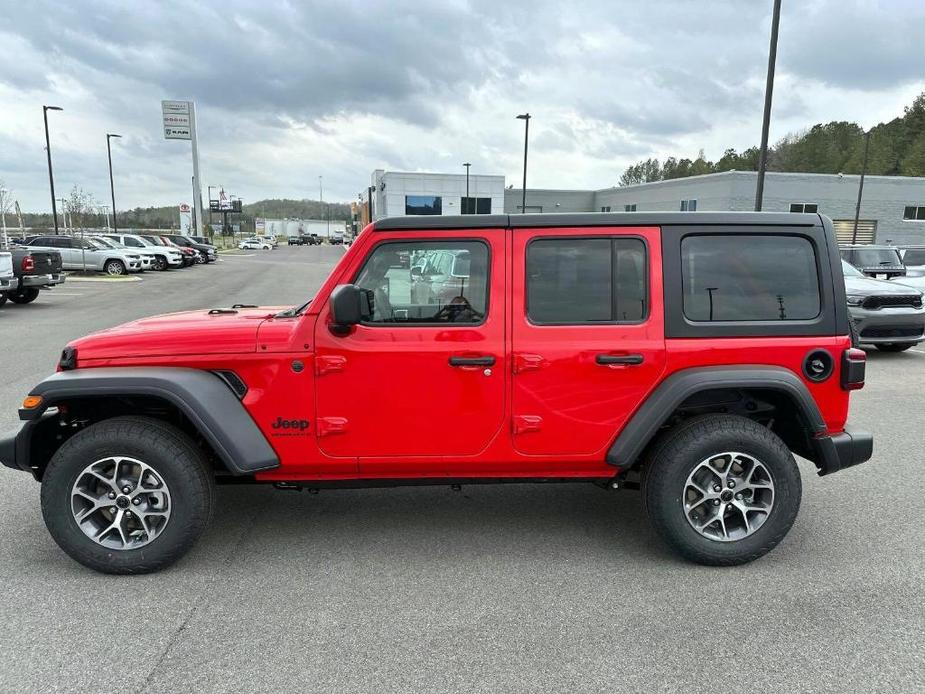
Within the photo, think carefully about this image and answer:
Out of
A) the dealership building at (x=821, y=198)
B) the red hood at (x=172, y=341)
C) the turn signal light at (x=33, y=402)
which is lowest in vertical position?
the turn signal light at (x=33, y=402)

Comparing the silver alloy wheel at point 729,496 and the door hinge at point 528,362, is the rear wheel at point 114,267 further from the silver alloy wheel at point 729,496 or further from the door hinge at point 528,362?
the silver alloy wheel at point 729,496

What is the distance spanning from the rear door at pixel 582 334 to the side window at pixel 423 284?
21 cm

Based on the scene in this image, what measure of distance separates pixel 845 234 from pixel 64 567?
50420 mm

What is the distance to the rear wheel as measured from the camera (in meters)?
26.0

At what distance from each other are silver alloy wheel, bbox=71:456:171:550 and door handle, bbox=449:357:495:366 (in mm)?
1603

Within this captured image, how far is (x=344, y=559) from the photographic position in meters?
3.51

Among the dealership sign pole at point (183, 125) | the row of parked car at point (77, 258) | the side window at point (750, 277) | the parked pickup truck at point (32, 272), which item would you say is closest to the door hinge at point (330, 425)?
the side window at point (750, 277)

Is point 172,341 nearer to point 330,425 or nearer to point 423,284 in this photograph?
point 330,425

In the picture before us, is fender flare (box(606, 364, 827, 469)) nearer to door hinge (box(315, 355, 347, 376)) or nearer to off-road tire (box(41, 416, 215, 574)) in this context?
door hinge (box(315, 355, 347, 376))

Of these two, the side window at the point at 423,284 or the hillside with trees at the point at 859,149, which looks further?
the hillside with trees at the point at 859,149

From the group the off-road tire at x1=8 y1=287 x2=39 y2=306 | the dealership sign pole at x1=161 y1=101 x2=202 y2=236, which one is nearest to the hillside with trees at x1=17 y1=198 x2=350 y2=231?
the dealership sign pole at x1=161 y1=101 x2=202 y2=236

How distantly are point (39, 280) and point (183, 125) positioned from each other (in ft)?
167

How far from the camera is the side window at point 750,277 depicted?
11.2 feet

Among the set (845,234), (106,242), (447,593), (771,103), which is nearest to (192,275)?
(106,242)
